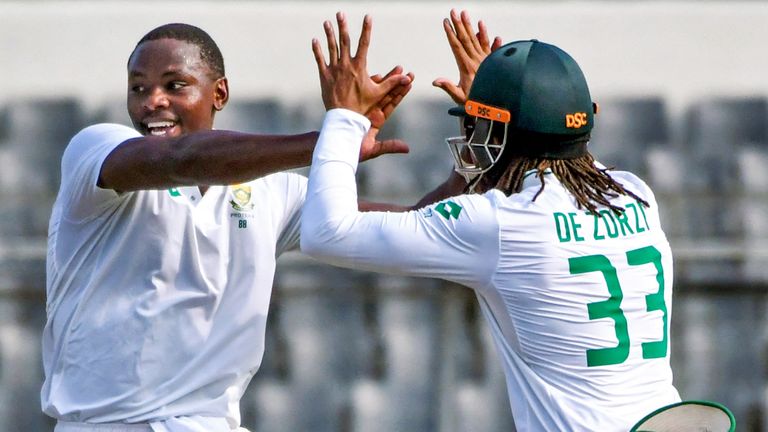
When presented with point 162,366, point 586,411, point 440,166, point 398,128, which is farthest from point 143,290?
point 398,128

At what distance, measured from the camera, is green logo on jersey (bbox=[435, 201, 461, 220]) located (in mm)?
3004

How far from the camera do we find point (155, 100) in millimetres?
3680

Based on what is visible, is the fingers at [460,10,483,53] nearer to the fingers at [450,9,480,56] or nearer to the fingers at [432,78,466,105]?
the fingers at [450,9,480,56]

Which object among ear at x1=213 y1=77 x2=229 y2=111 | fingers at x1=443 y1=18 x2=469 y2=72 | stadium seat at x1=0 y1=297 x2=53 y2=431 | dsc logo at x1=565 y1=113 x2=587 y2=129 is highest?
fingers at x1=443 y1=18 x2=469 y2=72

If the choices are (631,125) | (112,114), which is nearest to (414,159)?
(631,125)

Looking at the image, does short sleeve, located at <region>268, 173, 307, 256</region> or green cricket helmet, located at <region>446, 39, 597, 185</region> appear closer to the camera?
green cricket helmet, located at <region>446, 39, 597, 185</region>

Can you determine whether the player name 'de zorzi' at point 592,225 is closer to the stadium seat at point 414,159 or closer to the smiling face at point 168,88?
the smiling face at point 168,88

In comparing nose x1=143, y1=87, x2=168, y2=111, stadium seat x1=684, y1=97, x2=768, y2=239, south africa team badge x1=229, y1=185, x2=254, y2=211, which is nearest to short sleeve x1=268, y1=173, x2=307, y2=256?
south africa team badge x1=229, y1=185, x2=254, y2=211

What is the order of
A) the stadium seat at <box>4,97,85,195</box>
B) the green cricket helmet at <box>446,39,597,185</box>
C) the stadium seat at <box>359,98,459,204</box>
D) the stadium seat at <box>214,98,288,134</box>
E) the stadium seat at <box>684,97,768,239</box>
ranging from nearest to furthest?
the green cricket helmet at <box>446,39,597,185</box>
the stadium seat at <box>684,97,768,239</box>
the stadium seat at <box>359,98,459,204</box>
the stadium seat at <box>4,97,85,195</box>
the stadium seat at <box>214,98,288,134</box>

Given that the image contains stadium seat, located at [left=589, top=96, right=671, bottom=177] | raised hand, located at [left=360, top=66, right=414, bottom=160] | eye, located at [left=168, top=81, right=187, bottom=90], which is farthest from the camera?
stadium seat, located at [left=589, top=96, right=671, bottom=177]

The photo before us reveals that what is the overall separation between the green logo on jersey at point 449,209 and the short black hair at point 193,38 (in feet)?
3.71

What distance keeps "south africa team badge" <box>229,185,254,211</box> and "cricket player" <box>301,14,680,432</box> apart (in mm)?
610

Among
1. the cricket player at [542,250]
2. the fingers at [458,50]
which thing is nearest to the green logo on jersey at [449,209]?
the cricket player at [542,250]

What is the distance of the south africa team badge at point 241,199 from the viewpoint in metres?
3.66
